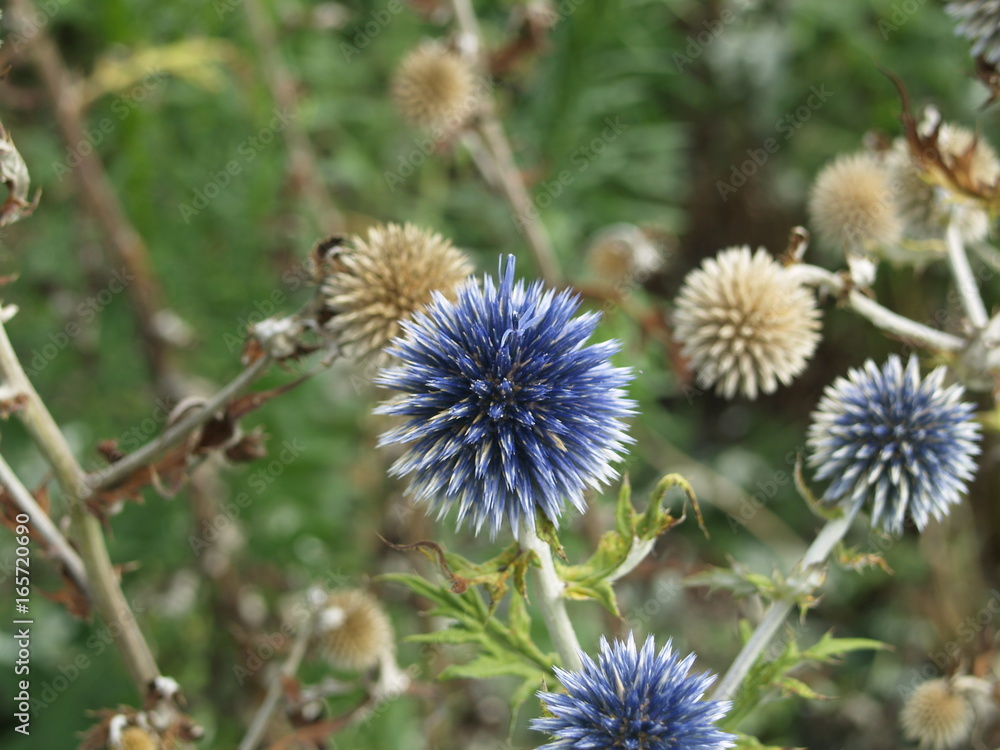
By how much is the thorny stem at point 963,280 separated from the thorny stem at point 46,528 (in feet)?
5.62

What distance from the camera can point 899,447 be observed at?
56.9 inches

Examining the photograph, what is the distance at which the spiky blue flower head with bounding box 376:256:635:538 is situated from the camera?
3.81 ft

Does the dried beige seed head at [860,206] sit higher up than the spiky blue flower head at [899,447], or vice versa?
the dried beige seed head at [860,206]

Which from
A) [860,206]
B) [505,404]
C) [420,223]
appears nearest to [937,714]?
[860,206]

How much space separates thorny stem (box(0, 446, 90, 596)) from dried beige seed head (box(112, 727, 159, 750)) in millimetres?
282

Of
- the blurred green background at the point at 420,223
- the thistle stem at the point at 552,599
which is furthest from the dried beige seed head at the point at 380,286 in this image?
the blurred green background at the point at 420,223

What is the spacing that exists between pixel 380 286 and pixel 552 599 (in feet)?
2.03

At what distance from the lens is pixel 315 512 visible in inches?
113

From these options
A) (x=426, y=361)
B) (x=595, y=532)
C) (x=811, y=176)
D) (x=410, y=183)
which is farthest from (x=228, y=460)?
(x=811, y=176)

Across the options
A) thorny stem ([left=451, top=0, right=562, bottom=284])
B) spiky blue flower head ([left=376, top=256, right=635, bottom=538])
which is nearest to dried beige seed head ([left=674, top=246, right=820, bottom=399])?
spiky blue flower head ([left=376, top=256, right=635, bottom=538])

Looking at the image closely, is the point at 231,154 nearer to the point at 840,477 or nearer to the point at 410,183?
the point at 410,183

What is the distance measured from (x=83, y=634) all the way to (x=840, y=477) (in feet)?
8.76

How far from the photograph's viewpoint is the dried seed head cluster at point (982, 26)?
1630 millimetres

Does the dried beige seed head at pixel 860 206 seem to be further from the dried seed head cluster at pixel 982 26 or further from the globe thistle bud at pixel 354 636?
the globe thistle bud at pixel 354 636
